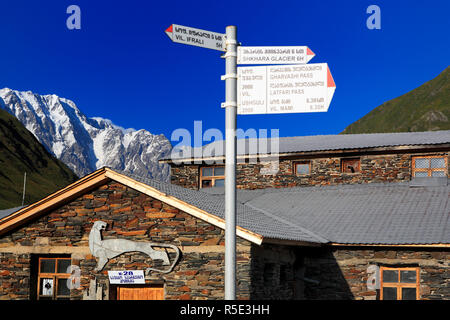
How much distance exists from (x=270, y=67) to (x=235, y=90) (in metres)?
0.50

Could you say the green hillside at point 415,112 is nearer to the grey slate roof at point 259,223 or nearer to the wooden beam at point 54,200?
the grey slate roof at point 259,223

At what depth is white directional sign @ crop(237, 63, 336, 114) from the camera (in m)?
6.48

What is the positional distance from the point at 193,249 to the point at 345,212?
24.7 feet

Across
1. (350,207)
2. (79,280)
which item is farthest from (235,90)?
(350,207)

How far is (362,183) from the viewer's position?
77.2 ft

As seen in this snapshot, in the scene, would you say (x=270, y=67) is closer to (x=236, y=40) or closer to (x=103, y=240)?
(x=236, y=40)

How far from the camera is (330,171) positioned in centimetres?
2405

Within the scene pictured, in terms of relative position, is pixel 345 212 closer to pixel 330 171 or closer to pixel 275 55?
pixel 330 171

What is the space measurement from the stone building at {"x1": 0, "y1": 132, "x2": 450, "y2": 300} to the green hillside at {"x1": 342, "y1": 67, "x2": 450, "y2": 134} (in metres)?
149

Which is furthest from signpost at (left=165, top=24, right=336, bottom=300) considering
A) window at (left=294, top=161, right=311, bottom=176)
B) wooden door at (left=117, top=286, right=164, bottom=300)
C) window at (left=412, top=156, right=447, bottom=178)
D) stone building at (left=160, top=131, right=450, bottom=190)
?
window at (left=294, top=161, right=311, bottom=176)

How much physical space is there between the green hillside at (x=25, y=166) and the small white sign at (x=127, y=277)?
366 feet

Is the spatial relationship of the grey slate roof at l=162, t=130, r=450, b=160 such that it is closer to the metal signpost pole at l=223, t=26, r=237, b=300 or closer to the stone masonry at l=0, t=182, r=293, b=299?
the stone masonry at l=0, t=182, r=293, b=299

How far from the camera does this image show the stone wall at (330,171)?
2319 centimetres
